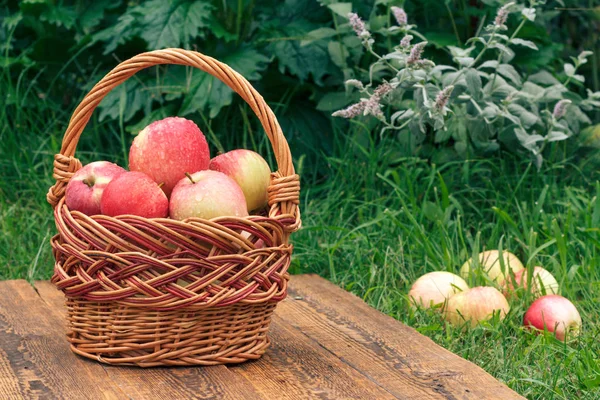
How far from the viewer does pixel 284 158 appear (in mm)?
1831

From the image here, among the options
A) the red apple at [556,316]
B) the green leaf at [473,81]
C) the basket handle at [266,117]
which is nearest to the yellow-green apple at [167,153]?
the basket handle at [266,117]

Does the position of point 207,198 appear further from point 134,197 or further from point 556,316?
point 556,316

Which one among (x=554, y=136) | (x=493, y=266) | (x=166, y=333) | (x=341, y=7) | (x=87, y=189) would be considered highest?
(x=341, y=7)

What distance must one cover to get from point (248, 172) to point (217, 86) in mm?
1491

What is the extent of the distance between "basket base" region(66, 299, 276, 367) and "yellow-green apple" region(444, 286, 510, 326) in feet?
2.28

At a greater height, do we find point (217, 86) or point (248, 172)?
point (248, 172)

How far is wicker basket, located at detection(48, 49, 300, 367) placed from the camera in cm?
174

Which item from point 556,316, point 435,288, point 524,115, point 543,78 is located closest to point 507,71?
point 524,115

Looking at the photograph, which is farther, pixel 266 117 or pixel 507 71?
pixel 507 71

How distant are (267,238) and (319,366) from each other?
33cm

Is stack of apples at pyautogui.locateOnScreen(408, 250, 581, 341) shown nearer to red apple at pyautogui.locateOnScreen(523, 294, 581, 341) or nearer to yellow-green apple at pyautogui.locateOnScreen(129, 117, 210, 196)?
red apple at pyautogui.locateOnScreen(523, 294, 581, 341)

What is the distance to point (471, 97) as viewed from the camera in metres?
2.98

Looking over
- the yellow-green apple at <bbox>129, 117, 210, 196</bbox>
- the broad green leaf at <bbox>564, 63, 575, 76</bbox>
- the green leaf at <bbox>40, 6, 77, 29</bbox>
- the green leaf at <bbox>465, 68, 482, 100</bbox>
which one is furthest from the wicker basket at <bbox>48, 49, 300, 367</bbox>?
the green leaf at <bbox>40, 6, 77, 29</bbox>

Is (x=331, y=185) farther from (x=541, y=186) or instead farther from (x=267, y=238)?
(x=267, y=238)
